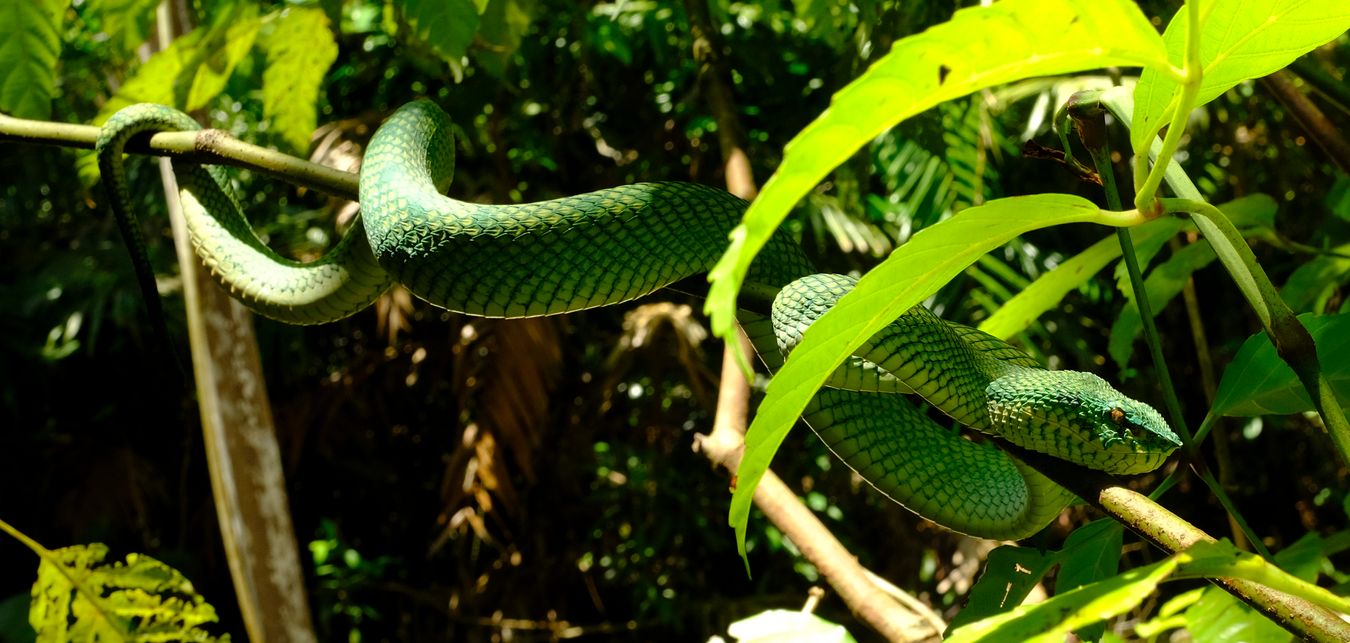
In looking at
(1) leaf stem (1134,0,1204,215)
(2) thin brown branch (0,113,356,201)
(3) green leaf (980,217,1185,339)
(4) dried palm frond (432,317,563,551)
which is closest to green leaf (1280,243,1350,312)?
(3) green leaf (980,217,1185,339)

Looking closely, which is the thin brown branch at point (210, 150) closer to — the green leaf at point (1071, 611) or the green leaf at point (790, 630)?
the green leaf at point (790, 630)

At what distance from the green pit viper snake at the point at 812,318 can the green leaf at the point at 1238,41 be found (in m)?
0.31

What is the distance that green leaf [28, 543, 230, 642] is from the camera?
2.92ft

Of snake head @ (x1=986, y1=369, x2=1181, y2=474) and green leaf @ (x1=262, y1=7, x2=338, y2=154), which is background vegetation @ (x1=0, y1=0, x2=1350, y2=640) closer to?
green leaf @ (x1=262, y1=7, x2=338, y2=154)

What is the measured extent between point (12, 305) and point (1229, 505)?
3.92m

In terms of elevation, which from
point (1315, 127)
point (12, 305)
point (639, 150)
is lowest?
point (12, 305)

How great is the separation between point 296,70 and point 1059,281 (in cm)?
95

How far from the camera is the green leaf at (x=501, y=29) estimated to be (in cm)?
123

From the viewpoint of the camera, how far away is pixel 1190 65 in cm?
44

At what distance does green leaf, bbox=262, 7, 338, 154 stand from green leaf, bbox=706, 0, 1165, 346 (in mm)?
1045

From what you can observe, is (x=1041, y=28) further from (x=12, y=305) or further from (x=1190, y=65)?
(x=12, y=305)

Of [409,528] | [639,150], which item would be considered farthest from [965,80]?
[409,528]

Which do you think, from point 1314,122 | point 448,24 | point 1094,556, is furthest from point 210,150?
point 1314,122

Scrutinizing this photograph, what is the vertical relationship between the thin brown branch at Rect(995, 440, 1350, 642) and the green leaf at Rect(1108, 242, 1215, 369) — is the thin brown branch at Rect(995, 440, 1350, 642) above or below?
above
